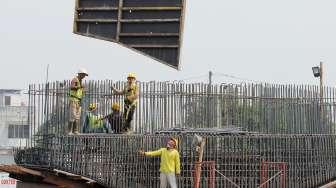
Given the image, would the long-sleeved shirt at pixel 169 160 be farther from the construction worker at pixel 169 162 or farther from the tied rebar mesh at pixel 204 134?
the tied rebar mesh at pixel 204 134

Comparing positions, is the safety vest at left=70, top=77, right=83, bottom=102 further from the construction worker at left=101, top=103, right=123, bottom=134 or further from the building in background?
the building in background

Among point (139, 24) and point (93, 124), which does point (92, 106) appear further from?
point (139, 24)

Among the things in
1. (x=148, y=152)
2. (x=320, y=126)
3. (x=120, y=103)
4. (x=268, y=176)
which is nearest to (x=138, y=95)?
(x=120, y=103)

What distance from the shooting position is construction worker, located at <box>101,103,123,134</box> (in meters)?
18.3

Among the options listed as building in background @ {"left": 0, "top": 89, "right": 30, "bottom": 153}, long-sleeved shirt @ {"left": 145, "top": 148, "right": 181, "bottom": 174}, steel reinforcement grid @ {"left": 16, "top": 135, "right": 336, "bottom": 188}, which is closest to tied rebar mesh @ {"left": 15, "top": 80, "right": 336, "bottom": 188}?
steel reinforcement grid @ {"left": 16, "top": 135, "right": 336, "bottom": 188}

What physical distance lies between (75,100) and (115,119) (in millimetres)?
1293

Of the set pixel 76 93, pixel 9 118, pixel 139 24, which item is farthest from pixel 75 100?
pixel 9 118

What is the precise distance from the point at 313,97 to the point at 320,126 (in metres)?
0.77

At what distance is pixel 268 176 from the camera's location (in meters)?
18.0

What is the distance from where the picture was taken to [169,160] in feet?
55.2

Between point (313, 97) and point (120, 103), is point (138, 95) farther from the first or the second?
point (313, 97)

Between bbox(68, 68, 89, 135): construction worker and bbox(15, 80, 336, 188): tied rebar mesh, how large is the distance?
16.0 inches

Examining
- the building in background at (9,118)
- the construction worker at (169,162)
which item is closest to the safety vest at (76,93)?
the construction worker at (169,162)

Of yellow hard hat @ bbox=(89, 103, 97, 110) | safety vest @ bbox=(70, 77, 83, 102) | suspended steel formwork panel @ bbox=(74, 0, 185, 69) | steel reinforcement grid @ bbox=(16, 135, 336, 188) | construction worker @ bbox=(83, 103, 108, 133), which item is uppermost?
suspended steel formwork panel @ bbox=(74, 0, 185, 69)
